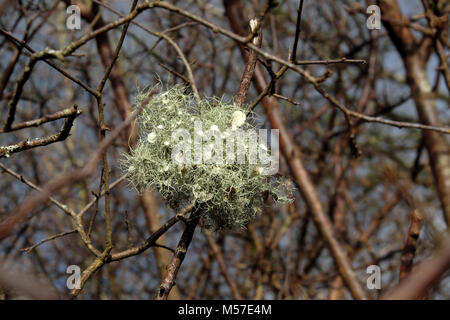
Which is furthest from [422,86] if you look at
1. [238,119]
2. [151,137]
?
[151,137]

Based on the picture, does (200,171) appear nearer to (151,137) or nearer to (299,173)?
(151,137)

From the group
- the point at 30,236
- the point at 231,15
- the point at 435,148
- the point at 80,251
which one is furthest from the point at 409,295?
the point at 80,251

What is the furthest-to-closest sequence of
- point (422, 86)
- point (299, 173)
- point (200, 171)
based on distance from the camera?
point (422, 86) < point (299, 173) < point (200, 171)

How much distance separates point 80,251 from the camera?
13.2ft

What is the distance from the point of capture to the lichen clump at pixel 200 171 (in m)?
1.38

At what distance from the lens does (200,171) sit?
1.38m

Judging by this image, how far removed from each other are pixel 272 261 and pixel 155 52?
1725mm

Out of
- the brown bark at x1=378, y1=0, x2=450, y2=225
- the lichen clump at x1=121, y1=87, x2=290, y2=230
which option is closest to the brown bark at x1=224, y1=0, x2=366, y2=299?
the brown bark at x1=378, y1=0, x2=450, y2=225

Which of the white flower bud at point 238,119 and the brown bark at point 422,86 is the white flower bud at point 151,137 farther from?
the brown bark at point 422,86

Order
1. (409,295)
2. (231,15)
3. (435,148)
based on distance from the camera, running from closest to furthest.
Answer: (409,295)
(435,148)
(231,15)

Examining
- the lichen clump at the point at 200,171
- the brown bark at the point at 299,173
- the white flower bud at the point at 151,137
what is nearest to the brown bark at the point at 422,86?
the brown bark at the point at 299,173

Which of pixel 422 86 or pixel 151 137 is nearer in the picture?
pixel 151 137

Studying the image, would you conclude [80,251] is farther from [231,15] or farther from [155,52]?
[231,15]

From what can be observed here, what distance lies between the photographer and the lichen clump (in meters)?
1.38
